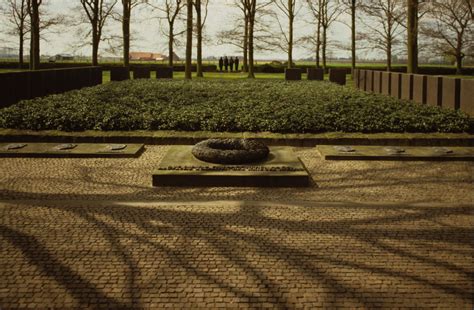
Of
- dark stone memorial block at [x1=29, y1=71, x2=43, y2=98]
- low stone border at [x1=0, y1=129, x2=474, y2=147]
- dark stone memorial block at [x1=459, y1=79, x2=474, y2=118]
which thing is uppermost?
dark stone memorial block at [x1=29, y1=71, x2=43, y2=98]

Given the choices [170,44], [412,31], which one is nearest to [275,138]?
[412,31]

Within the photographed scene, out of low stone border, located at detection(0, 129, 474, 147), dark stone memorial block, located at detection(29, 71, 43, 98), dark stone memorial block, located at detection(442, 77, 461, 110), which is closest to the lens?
low stone border, located at detection(0, 129, 474, 147)

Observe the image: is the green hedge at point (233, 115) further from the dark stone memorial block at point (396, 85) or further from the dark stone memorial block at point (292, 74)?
the dark stone memorial block at point (292, 74)

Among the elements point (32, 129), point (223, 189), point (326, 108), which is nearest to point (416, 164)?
point (223, 189)

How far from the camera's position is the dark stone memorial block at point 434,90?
17844 millimetres

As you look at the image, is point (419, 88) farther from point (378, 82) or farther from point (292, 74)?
point (292, 74)

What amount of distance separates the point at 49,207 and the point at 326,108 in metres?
10.4

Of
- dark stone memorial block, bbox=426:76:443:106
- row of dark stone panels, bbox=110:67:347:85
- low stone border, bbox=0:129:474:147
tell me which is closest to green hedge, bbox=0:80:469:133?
low stone border, bbox=0:129:474:147

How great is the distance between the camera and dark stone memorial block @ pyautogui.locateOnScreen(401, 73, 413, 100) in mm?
20516

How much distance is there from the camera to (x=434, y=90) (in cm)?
1817

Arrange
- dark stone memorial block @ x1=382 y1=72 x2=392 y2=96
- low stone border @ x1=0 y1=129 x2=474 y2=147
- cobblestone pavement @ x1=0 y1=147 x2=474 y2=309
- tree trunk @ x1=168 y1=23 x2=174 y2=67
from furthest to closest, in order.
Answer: tree trunk @ x1=168 y1=23 x2=174 y2=67 → dark stone memorial block @ x1=382 y1=72 x2=392 y2=96 → low stone border @ x1=0 y1=129 x2=474 y2=147 → cobblestone pavement @ x1=0 y1=147 x2=474 y2=309

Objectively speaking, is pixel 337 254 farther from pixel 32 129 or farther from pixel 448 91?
pixel 448 91

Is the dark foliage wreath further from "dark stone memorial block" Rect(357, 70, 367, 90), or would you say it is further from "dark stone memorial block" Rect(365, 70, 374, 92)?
"dark stone memorial block" Rect(357, 70, 367, 90)

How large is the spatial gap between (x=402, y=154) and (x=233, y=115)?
5.32 m
